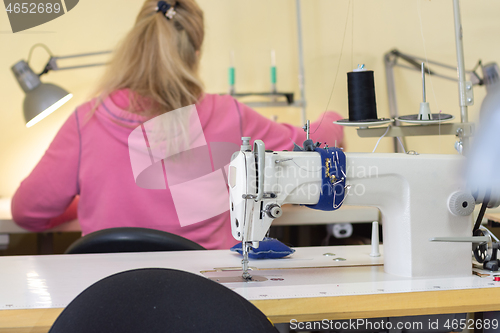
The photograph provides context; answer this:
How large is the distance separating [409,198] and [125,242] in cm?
58

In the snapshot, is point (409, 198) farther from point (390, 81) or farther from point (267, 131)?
point (390, 81)

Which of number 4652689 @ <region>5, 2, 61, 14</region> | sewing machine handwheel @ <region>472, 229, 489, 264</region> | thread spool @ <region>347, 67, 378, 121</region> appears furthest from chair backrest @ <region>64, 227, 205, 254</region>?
number 4652689 @ <region>5, 2, 61, 14</region>

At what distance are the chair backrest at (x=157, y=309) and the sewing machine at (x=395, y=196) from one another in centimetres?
34

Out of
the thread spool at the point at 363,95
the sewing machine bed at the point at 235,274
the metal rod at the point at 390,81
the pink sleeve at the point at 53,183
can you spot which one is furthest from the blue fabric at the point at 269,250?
the metal rod at the point at 390,81

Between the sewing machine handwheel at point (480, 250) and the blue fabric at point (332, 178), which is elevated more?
the blue fabric at point (332, 178)

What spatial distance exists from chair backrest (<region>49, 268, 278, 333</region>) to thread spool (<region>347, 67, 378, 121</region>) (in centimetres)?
55

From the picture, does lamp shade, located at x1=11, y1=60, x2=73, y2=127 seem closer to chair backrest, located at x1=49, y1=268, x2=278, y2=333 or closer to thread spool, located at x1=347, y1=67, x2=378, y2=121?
thread spool, located at x1=347, y1=67, x2=378, y2=121

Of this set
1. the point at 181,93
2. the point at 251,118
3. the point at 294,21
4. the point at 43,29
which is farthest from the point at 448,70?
the point at 43,29

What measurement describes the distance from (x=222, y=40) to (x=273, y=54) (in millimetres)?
275

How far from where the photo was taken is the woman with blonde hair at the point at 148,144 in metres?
1.31

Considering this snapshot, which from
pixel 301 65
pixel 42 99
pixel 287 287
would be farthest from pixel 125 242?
pixel 301 65

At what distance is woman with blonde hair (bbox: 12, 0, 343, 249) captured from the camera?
1.31m

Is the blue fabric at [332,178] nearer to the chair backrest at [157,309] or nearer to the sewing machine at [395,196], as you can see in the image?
the sewing machine at [395,196]

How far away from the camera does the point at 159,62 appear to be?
4.54 feet
